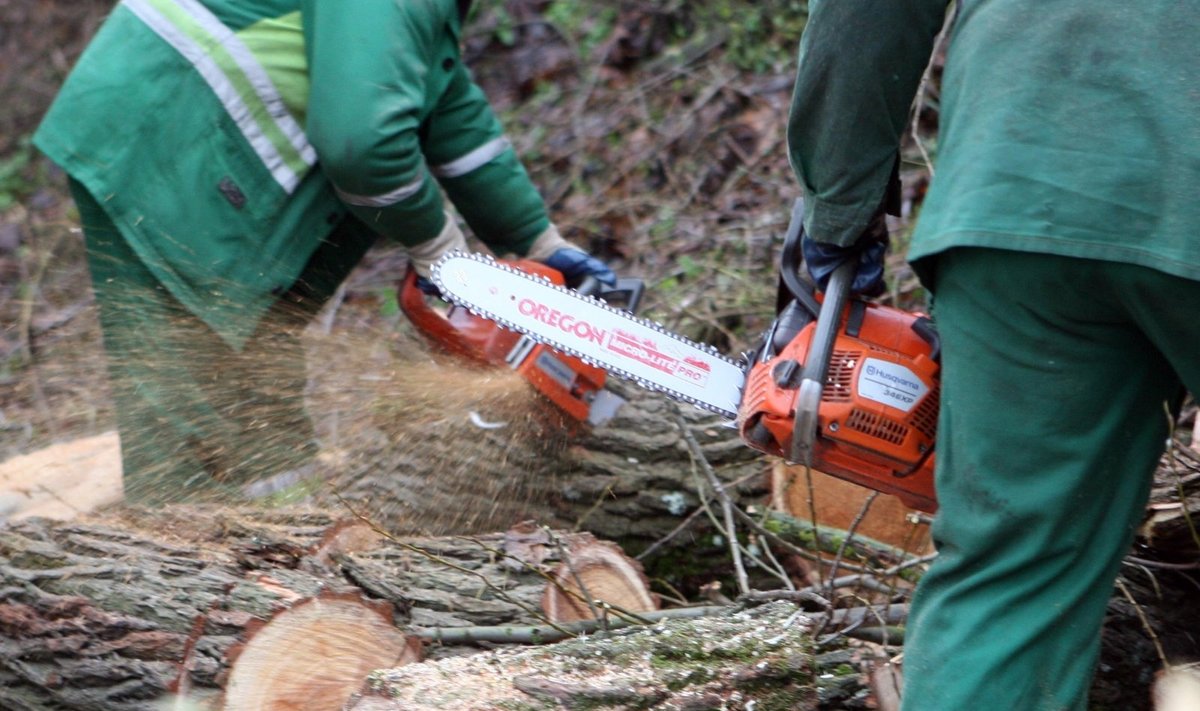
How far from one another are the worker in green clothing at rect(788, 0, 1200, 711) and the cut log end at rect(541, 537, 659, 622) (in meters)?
0.89

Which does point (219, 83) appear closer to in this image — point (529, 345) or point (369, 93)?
point (369, 93)

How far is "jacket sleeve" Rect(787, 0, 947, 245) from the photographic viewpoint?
1.84 meters

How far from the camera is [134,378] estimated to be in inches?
129

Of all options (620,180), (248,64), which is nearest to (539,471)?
(248,64)

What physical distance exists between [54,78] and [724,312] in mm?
5762

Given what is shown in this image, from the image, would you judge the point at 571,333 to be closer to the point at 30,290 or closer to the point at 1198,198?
the point at 1198,198

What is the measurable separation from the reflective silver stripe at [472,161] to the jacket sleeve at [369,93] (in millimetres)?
397

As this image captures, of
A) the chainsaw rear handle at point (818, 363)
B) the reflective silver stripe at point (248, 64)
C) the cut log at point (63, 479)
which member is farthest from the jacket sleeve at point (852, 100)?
the cut log at point (63, 479)

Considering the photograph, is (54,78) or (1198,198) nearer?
(1198,198)

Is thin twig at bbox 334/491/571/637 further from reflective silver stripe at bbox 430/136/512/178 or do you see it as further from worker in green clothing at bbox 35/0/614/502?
reflective silver stripe at bbox 430/136/512/178

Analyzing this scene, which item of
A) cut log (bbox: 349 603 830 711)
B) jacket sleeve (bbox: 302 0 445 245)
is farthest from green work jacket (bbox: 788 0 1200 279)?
jacket sleeve (bbox: 302 0 445 245)

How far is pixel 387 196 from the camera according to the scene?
309cm

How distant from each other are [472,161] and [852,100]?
1794 mm

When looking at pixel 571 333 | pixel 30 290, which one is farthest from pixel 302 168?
pixel 30 290
